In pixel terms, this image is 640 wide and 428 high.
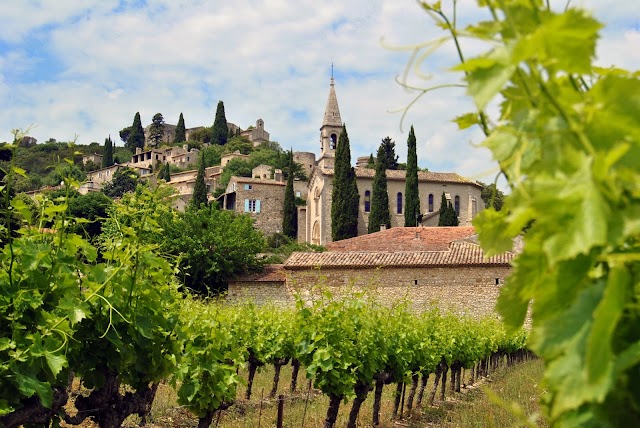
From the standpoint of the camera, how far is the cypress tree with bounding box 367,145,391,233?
45844 millimetres

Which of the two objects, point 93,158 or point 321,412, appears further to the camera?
point 93,158

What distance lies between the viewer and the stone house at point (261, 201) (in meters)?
55.3

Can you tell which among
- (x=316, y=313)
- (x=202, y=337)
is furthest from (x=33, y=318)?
(x=316, y=313)

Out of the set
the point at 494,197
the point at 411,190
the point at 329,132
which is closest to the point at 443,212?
the point at 411,190

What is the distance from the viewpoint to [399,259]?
24.8 meters

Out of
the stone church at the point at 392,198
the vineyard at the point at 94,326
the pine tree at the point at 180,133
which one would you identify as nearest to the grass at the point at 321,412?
the vineyard at the point at 94,326

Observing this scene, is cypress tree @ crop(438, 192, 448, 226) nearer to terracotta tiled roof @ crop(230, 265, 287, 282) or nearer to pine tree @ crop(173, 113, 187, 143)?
terracotta tiled roof @ crop(230, 265, 287, 282)

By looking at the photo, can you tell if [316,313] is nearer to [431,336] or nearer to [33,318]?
[431,336]

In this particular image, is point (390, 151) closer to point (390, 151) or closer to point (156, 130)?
point (390, 151)

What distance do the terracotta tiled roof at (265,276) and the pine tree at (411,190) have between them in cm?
1785

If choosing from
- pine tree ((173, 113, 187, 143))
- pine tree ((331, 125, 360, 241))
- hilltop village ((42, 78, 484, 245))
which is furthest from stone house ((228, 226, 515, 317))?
pine tree ((173, 113, 187, 143))

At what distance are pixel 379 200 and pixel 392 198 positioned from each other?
234 cm

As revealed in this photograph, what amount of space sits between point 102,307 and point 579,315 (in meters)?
3.84

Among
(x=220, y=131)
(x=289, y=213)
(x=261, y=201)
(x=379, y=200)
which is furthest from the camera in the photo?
(x=220, y=131)
